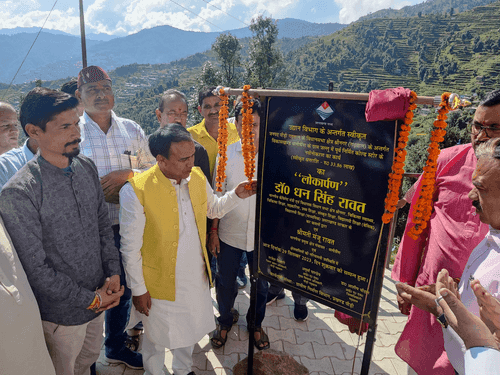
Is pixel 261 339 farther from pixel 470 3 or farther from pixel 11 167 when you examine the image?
pixel 470 3

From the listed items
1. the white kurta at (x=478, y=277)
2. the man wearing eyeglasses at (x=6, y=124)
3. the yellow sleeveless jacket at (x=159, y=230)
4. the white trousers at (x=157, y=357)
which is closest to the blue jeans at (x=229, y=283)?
the white trousers at (x=157, y=357)

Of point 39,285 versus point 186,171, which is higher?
point 186,171

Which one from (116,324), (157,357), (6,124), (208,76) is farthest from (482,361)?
(208,76)

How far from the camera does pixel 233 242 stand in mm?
2953

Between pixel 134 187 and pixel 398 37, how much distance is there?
338 ft

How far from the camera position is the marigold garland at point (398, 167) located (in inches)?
59.5

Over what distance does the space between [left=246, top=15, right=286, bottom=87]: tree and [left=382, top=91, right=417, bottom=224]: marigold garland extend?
26555mm

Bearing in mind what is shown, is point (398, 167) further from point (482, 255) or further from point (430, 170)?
point (482, 255)

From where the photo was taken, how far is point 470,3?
14775 cm

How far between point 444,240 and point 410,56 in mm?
89058

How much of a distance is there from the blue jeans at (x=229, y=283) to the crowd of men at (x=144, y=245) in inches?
5.9

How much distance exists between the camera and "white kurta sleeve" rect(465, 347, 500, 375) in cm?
112

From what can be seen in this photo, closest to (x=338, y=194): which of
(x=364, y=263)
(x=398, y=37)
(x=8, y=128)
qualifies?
(x=364, y=263)

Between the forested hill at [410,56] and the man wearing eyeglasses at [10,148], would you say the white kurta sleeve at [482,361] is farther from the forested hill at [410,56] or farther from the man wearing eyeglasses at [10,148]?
the forested hill at [410,56]
